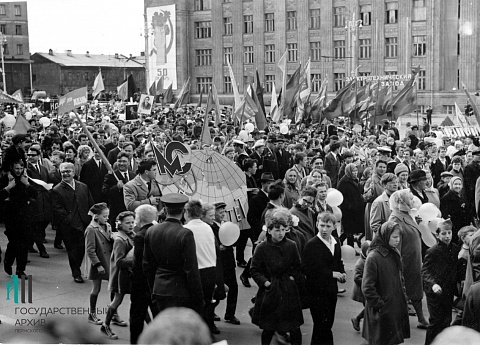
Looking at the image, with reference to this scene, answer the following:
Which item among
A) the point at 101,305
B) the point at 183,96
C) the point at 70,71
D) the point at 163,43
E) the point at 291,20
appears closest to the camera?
the point at 101,305

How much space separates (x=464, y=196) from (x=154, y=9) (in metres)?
58.2

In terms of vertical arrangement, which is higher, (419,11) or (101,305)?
(419,11)

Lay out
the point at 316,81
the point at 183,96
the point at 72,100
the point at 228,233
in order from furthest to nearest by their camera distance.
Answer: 1. the point at 316,81
2. the point at 183,96
3. the point at 72,100
4. the point at 228,233

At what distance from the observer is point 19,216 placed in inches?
383

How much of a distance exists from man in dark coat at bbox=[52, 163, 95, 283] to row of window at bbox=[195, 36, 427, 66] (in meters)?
37.6

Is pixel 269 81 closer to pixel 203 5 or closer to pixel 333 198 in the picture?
pixel 203 5

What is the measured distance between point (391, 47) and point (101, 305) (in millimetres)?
45608

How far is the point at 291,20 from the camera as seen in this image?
189ft

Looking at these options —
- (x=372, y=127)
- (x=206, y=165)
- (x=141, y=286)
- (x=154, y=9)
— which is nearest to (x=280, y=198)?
(x=206, y=165)

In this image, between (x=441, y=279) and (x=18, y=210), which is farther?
(x=18, y=210)

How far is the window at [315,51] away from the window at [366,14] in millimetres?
4338

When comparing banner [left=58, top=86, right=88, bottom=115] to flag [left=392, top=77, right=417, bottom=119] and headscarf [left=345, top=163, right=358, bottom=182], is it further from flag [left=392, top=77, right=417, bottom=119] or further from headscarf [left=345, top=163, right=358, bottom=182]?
flag [left=392, top=77, right=417, bottom=119]

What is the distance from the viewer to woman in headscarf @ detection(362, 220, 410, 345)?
6469 mm

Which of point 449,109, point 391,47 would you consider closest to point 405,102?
point 449,109
